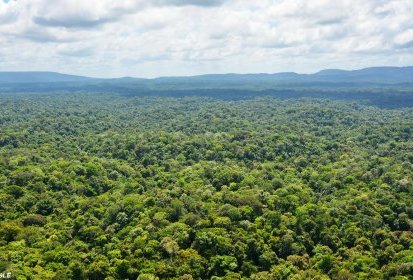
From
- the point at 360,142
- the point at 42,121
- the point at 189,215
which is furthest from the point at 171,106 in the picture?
the point at 189,215

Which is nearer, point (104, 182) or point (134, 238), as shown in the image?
point (134, 238)

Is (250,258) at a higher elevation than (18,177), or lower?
lower

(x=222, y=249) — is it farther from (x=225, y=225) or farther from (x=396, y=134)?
(x=396, y=134)

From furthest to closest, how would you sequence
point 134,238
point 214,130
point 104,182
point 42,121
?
point 42,121 < point 214,130 < point 104,182 < point 134,238

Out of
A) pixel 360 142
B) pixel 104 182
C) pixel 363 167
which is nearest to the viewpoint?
pixel 104 182

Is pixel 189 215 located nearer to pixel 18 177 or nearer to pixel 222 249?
pixel 222 249

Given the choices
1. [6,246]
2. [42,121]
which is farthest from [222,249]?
[42,121]
